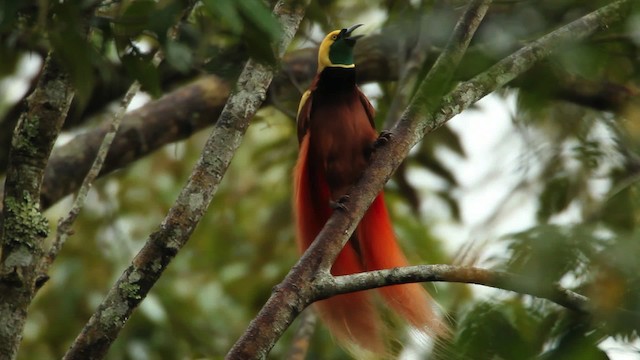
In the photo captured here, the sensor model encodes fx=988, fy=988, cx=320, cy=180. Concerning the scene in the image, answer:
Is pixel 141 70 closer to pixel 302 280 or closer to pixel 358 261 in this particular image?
pixel 302 280

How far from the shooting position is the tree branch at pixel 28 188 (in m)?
2.40

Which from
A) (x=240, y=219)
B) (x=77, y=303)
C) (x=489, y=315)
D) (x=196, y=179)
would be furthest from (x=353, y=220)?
(x=240, y=219)

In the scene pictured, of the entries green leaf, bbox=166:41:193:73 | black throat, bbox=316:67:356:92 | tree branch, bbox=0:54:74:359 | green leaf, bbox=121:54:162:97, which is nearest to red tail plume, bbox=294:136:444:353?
black throat, bbox=316:67:356:92

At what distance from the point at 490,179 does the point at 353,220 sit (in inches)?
34.0

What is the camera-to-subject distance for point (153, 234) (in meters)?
2.41

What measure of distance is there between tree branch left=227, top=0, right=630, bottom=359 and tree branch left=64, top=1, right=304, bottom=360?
30cm

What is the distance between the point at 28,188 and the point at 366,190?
0.86 metres

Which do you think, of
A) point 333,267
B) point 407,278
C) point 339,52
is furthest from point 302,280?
point 339,52

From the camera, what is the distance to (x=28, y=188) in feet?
8.11

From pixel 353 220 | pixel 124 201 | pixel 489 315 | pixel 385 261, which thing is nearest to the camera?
pixel 489 315

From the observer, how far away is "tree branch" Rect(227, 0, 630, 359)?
2.22m

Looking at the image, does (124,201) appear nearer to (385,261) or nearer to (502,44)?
(385,261)

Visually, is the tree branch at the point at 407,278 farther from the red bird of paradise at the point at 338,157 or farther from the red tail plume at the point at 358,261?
the red bird of paradise at the point at 338,157

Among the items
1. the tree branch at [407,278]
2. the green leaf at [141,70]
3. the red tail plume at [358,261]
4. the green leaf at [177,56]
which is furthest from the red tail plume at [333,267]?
the green leaf at [141,70]
